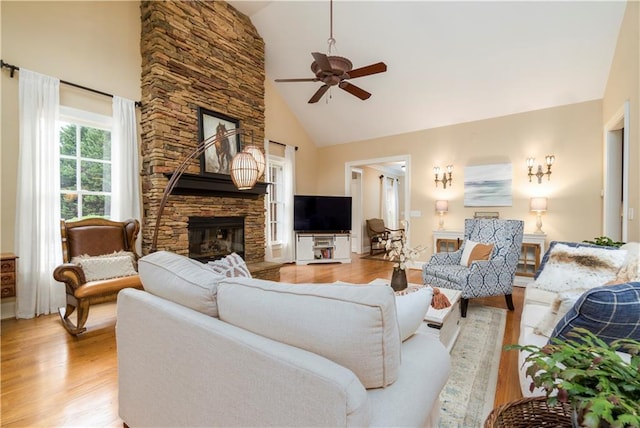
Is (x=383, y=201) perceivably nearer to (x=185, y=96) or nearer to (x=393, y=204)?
(x=393, y=204)

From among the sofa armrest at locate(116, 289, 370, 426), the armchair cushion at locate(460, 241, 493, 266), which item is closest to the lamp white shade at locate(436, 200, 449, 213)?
the armchair cushion at locate(460, 241, 493, 266)

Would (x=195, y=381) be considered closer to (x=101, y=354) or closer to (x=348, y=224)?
(x=101, y=354)

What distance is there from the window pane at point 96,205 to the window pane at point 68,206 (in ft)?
0.27

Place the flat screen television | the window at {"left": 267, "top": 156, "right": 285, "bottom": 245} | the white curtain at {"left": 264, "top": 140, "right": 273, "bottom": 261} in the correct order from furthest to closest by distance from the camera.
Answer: the flat screen television
the window at {"left": 267, "top": 156, "right": 285, "bottom": 245}
the white curtain at {"left": 264, "top": 140, "right": 273, "bottom": 261}

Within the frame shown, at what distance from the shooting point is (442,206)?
5207 mm

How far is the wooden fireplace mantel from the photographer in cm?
376

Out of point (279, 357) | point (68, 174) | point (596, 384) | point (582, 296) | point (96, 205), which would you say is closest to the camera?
point (596, 384)

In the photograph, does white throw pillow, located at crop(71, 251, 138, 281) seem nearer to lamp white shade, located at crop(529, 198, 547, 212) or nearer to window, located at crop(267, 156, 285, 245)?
window, located at crop(267, 156, 285, 245)

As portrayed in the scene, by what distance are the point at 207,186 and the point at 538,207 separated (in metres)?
4.91

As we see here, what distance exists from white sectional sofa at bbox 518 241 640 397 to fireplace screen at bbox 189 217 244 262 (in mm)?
3864

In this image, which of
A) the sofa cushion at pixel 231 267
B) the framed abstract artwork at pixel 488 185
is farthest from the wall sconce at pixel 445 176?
the sofa cushion at pixel 231 267

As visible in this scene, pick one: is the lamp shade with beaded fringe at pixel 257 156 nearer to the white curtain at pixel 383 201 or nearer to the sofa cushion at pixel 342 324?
the sofa cushion at pixel 342 324

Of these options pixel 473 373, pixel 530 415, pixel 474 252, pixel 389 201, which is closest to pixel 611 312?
pixel 530 415

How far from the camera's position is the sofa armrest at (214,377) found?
684 millimetres
